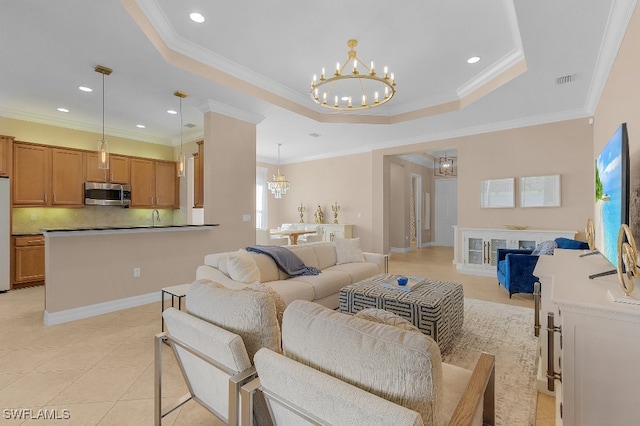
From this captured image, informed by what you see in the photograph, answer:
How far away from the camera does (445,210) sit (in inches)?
428

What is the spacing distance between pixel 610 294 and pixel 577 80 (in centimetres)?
392

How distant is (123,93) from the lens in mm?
4426

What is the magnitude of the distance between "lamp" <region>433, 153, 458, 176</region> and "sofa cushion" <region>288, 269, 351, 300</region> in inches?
289

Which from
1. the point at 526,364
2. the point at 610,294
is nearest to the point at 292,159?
the point at 526,364

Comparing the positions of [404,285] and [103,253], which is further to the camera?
[103,253]

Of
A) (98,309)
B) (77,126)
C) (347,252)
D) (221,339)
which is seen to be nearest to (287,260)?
(347,252)

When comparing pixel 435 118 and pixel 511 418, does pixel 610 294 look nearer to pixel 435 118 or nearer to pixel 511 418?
pixel 511 418

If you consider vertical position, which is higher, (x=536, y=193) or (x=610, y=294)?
(x=536, y=193)

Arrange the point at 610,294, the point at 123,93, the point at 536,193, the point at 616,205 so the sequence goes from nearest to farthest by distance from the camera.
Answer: the point at 610,294
the point at 616,205
the point at 123,93
the point at 536,193

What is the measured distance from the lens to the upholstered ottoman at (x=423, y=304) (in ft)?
8.52

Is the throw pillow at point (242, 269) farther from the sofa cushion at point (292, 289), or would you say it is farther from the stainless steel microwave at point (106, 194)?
the stainless steel microwave at point (106, 194)

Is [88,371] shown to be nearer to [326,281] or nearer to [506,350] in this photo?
[326,281]

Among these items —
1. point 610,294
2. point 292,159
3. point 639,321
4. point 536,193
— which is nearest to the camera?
point 639,321

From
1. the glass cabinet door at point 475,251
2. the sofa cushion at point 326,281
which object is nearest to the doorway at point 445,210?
the glass cabinet door at point 475,251
